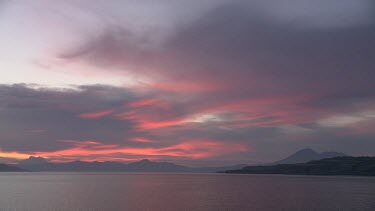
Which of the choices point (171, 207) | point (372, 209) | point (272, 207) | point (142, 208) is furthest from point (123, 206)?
point (372, 209)

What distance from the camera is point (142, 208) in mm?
91000

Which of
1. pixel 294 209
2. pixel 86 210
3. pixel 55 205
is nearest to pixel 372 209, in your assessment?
pixel 294 209

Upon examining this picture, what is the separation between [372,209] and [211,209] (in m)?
39.1

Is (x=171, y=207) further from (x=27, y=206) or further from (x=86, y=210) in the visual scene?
(x=27, y=206)

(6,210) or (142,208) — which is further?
(142,208)

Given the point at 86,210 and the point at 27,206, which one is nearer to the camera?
the point at 86,210

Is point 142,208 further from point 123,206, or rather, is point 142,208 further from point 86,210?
point 86,210

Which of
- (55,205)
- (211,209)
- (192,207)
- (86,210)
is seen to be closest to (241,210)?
(211,209)

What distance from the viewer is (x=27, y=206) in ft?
300

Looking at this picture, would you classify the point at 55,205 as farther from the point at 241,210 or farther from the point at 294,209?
the point at 294,209

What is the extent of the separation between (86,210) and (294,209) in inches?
1960

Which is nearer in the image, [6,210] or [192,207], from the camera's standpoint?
[6,210]

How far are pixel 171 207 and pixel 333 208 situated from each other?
4090cm

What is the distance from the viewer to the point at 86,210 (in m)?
85.3
